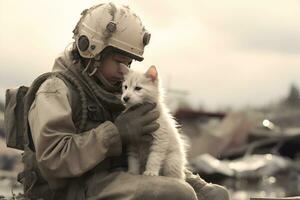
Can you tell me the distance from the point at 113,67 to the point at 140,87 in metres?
0.30

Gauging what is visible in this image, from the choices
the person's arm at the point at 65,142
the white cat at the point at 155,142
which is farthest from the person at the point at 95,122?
the white cat at the point at 155,142

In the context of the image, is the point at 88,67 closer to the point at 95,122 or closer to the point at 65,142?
the point at 95,122

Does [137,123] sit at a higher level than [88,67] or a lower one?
lower

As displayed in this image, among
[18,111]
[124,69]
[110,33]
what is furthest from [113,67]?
[18,111]

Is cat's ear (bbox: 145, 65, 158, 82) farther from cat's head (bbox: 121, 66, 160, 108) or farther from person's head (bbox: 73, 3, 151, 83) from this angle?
person's head (bbox: 73, 3, 151, 83)

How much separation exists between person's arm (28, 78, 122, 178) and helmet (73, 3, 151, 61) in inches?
26.8

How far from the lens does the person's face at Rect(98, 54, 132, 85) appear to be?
22.2ft

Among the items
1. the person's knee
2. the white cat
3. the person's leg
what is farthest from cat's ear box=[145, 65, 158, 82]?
the person's knee

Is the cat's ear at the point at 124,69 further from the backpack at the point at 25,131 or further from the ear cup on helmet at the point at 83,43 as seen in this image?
the backpack at the point at 25,131

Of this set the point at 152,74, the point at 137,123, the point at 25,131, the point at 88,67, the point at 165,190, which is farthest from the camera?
the point at 152,74

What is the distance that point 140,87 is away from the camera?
675cm

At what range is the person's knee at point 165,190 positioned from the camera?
5.98 meters

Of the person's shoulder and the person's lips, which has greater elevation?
the person's shoulder

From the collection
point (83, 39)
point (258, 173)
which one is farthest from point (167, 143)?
point (258, 173)
